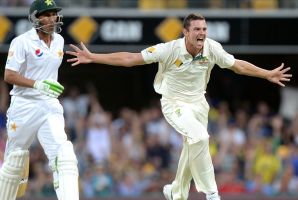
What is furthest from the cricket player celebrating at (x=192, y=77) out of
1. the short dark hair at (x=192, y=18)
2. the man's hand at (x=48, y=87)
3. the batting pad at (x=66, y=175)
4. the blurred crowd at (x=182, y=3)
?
the blurred crowd at (x=182, y=3)

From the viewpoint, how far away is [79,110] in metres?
15.7

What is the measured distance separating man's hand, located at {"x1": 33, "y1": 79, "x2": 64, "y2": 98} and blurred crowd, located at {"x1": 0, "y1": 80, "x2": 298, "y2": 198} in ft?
18.3

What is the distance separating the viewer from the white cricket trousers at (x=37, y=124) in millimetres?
8469

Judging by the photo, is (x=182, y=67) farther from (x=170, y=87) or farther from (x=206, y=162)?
(x=206, y=162)

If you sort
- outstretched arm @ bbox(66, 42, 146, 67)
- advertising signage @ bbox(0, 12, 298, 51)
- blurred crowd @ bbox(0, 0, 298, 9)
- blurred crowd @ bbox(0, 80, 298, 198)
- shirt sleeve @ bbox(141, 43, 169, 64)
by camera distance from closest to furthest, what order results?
outstretched arm @ bbox(66, 42, 146, 67) < shirt sleeve @ bbox(141, 43, 169, 64) < blurred crowd @ bbox(0, 80, 298, 198) < advertising signage @ bbox(0, 12, 298, 51) < blurred crowd @ bbox(0, 0, 298, 9)

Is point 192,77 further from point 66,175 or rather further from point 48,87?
point 66,175

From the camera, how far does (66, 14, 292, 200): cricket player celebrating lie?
887 centimetres

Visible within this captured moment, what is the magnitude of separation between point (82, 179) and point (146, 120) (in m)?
1.66

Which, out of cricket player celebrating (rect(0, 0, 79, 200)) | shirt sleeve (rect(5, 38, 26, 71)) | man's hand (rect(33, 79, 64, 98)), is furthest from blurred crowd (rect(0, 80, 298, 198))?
man's hand (rect(33, 79, 64, 98))

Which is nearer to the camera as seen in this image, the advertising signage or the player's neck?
the player's neck

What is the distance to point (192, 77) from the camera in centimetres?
912

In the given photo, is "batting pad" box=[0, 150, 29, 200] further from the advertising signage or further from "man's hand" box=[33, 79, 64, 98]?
the advertising signage

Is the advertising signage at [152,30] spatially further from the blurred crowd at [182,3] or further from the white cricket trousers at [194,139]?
the white cricket trousers at [194,139]

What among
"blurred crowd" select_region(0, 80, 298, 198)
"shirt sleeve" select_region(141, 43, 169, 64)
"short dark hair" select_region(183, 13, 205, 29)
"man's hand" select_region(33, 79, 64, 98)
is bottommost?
"blurred crowd" select_region(0, 80, 298, 198)
